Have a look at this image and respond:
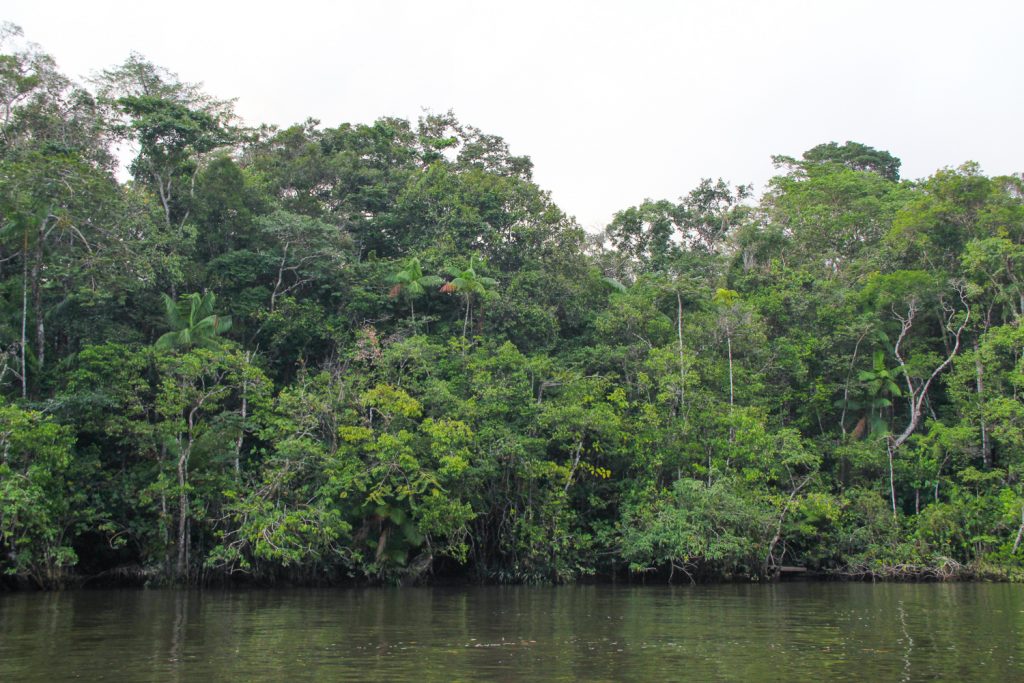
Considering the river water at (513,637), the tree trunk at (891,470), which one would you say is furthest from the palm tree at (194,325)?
the tree trunk at (891,470)

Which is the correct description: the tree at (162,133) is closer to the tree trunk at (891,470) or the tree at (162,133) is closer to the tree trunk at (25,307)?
the tree trunk at (25,307)

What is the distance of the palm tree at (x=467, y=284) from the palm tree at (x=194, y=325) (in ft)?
21.6

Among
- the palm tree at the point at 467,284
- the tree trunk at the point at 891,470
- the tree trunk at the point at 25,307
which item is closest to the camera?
the tree trunk at the point at 25,307

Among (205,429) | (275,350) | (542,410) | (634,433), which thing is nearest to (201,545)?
(205,429)

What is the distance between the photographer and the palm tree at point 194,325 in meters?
23.6

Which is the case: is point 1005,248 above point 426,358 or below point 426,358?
above

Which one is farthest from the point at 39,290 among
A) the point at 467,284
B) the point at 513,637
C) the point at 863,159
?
the point at 863,159

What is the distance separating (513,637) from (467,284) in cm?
1580

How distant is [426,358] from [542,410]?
3.60m

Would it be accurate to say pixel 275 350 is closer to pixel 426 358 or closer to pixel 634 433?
pixel 426 358

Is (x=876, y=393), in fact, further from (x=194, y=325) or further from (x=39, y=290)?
(x=39, y=290)

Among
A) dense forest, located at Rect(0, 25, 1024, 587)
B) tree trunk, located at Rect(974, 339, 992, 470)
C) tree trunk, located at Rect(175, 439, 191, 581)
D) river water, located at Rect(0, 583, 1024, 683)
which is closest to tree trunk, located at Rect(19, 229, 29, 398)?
dense forest, located at Rect(0, 25, 1024, 587)

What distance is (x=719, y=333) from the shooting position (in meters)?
28.2

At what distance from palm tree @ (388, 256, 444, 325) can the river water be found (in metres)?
10.2
